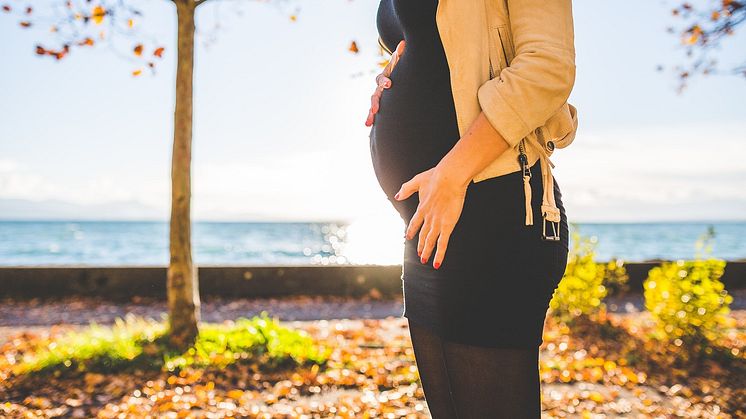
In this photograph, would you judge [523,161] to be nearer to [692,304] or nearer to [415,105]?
[415,105]

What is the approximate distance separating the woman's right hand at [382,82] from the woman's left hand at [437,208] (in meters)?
0.35

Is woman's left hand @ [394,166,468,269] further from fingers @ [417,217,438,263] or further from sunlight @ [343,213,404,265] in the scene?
sunlight @ [343,213,404,265]

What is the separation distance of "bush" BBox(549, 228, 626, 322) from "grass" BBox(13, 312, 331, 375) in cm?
302

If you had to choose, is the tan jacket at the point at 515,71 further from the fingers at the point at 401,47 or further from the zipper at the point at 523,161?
the fingers at the point at 401,47

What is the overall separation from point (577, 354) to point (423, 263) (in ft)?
16.6

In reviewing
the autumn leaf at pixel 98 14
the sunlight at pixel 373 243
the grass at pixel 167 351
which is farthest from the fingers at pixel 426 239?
the sunlight at pixel 373 243

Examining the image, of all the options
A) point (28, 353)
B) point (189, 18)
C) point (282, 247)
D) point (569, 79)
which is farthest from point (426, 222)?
point (282, 247)

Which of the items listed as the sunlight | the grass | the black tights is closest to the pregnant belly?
the black tights

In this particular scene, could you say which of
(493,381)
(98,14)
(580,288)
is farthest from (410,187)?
(580,288)

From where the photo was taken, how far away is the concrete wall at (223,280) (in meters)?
8.94

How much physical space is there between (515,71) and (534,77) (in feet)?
0.12

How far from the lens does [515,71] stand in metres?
1.07

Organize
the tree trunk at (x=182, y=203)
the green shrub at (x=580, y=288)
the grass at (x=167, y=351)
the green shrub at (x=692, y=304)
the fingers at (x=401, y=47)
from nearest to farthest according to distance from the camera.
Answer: the fingers at (x=401, y=47) → the grass at (x=167, y=351) → the green shrub at (x=692, y=304) → the tree trunk at (x=182, y=203) → the green shrub at (x=580, y=288)

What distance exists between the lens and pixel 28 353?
18.4ft
